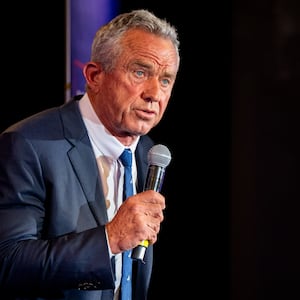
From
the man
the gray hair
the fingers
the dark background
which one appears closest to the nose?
the man

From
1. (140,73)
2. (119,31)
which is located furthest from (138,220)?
(119,31)

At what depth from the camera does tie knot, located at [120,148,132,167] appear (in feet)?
6.20

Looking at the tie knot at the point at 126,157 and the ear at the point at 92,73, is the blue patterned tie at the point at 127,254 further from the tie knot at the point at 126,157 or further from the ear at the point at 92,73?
the ear at the point at 92,73

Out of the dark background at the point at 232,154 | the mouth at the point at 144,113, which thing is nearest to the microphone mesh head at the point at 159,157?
the mouth at the point at 144,113

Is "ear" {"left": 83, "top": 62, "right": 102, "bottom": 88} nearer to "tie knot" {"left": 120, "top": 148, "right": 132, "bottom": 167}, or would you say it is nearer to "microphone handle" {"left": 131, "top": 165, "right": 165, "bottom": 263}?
"tie knot" {"left": 120, "top": 148, "right": 132, "bottom": 167}

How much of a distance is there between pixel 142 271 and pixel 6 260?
61 centimetres

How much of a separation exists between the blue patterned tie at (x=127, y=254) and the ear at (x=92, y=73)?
0.87 ft

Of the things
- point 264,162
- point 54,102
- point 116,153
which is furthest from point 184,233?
point 116,153

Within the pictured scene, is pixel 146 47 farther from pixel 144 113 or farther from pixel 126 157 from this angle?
pixel 126 157

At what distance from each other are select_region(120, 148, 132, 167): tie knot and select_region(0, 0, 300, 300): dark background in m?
1.31

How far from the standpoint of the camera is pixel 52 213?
1629 mm

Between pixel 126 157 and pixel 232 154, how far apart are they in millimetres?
1396

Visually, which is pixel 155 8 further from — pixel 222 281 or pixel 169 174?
pixel 222 281

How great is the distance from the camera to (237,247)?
324 centimetres
